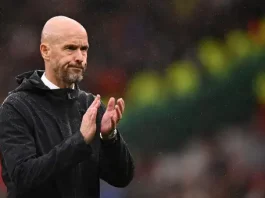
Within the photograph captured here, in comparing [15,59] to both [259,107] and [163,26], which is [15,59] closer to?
[163,26]

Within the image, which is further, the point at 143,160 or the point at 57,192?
the point at 143,160

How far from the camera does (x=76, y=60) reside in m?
1.89

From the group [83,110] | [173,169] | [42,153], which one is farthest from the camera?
[173,169]

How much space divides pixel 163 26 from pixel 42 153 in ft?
Result: 6.75

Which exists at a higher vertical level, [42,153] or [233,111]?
Result: [42,153]

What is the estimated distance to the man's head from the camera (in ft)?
6.23

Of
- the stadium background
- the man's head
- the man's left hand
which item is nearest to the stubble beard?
the man's head

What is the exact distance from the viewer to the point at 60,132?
188 centimetres

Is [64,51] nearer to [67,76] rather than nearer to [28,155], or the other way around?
[67,76]

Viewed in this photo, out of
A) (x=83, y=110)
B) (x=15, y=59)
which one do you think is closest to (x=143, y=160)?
(x=15, y=59)

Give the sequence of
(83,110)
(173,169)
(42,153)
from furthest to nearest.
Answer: (173,169), (83,110), (42,153)

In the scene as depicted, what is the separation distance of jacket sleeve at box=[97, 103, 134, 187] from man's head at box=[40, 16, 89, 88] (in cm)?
18

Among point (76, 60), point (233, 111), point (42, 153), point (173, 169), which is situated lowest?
point (173, 169)

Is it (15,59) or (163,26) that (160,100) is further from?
(15,59)
